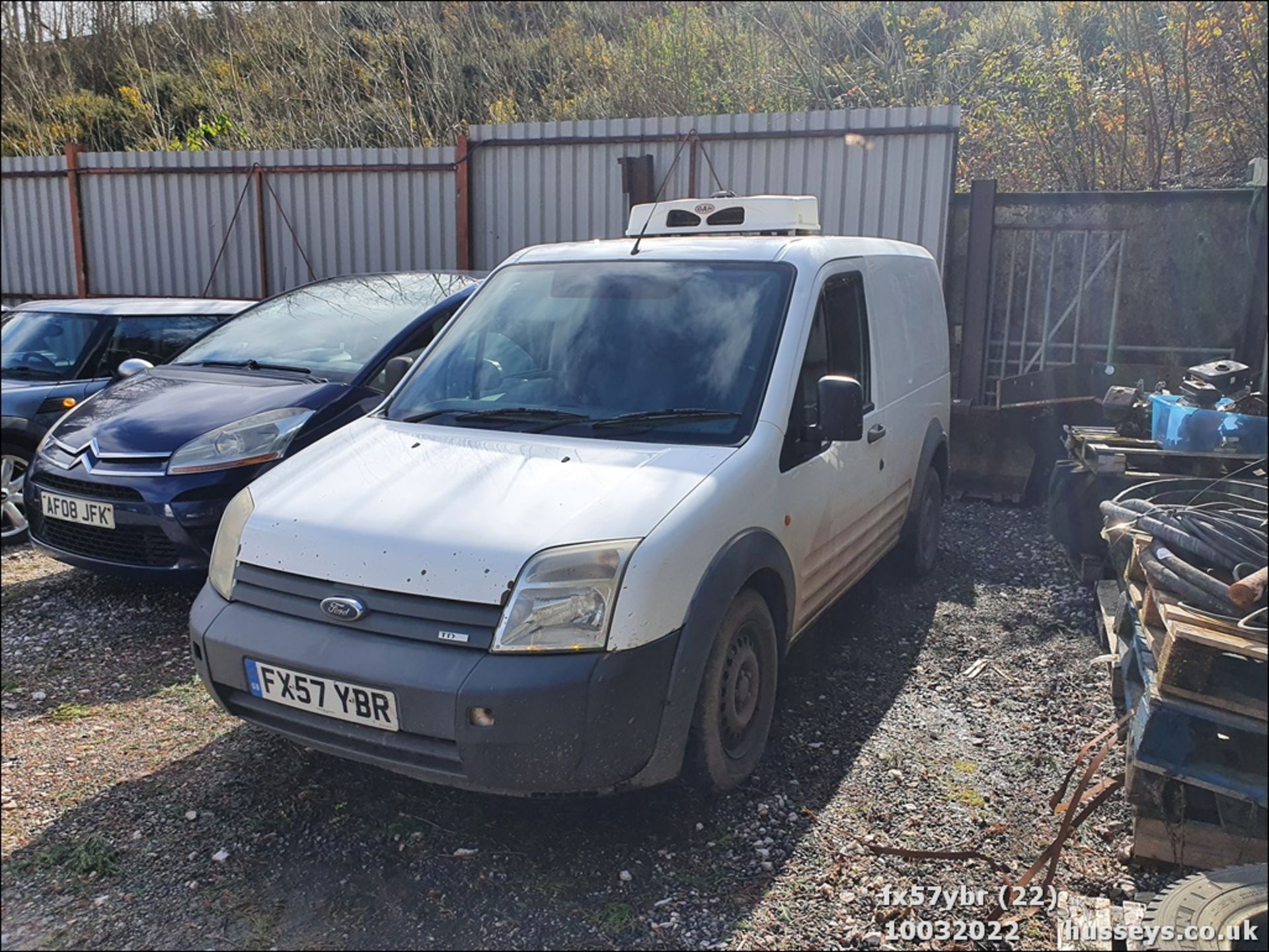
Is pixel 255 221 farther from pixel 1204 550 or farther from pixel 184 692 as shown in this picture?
pixel 1204 550

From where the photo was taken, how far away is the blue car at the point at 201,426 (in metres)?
4.66

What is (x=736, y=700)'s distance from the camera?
3256 millimetres

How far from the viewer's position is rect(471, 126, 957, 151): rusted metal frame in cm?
774

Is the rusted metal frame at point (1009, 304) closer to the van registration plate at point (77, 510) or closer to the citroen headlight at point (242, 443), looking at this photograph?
the citroen headlight at point (242, 443)

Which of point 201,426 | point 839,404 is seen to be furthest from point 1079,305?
point 201,426

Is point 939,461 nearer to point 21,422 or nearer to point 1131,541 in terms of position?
point 1131,541

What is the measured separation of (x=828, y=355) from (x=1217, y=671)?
72.0 inches

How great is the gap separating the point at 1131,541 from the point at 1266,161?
4.62 m

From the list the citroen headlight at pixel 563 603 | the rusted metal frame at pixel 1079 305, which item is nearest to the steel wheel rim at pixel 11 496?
the citroen headlight at pixel 563 603

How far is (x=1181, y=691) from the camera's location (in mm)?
2744

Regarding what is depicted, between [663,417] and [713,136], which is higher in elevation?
[713,136]

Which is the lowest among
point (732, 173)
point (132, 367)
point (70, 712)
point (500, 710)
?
A: point (70, 712)

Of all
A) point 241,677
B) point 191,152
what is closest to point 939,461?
point 241,677

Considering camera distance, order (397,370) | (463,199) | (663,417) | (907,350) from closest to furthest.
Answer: (663,417), (397,370), (907,350), (463,199)
